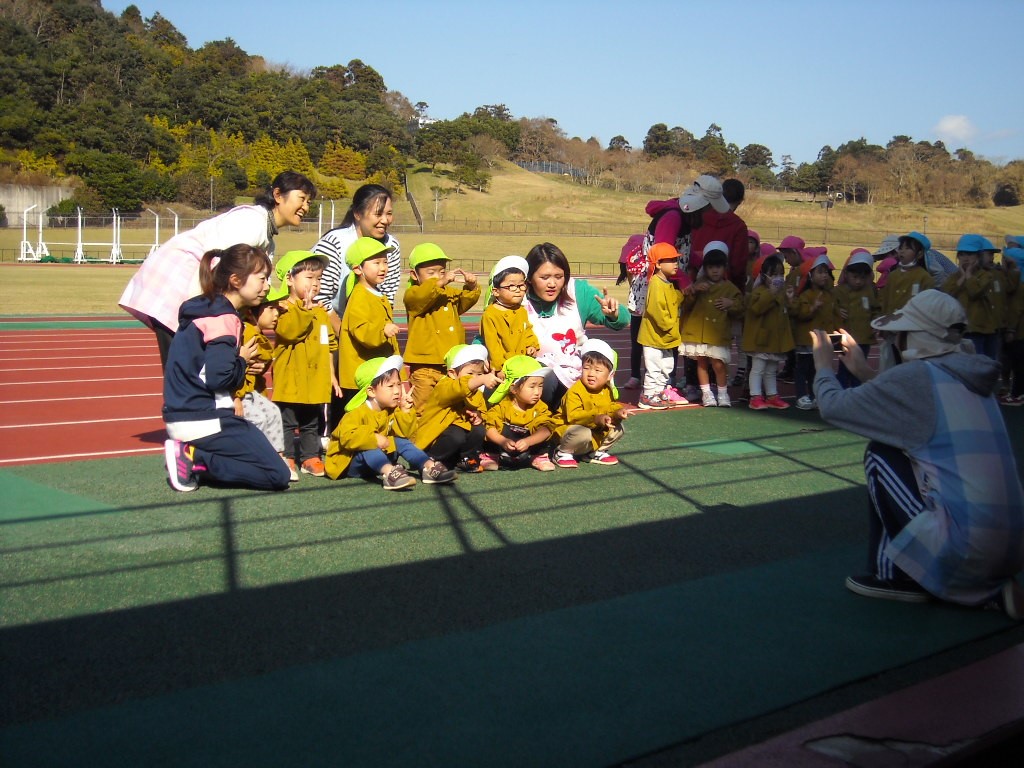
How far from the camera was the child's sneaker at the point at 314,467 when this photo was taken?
20.6 feet

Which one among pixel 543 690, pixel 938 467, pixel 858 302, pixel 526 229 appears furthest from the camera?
pixel 526 229

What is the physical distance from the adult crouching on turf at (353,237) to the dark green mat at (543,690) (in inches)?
140

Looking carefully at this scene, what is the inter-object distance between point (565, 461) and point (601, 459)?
0.31m

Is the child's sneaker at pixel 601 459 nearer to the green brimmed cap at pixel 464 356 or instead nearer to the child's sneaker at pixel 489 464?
the child's sneaker at pixel 489 464

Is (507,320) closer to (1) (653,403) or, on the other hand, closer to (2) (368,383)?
(2) (368,383)

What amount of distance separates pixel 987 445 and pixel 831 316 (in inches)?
241

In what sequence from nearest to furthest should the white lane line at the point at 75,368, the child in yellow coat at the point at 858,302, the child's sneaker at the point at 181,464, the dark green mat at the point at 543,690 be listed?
the dark green mat at the point at 543,690 → the child's sneaker at the point at 181,464 → the child in yellow coat at the point at 858,302 → the white lane line at the point at 75,368

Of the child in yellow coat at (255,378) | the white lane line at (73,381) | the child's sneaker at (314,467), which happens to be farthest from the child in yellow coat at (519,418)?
the white lane line at (73,381)

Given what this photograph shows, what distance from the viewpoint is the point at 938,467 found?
392 centimetres

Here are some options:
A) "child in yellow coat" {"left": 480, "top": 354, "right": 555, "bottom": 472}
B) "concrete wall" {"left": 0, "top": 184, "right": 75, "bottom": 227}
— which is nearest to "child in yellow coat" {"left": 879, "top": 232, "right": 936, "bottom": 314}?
"child in yellow coat" {"left": 480, "top": 354, "right": 555, "bottom": 472}

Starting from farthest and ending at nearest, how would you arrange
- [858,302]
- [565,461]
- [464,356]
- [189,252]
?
[858,302] < [565,461] < [464,356] < [189,252]

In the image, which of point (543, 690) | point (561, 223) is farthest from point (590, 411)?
point (561, 223)

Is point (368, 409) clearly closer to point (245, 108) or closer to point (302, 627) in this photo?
point (302, 627)

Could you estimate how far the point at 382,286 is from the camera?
22.4 feet
